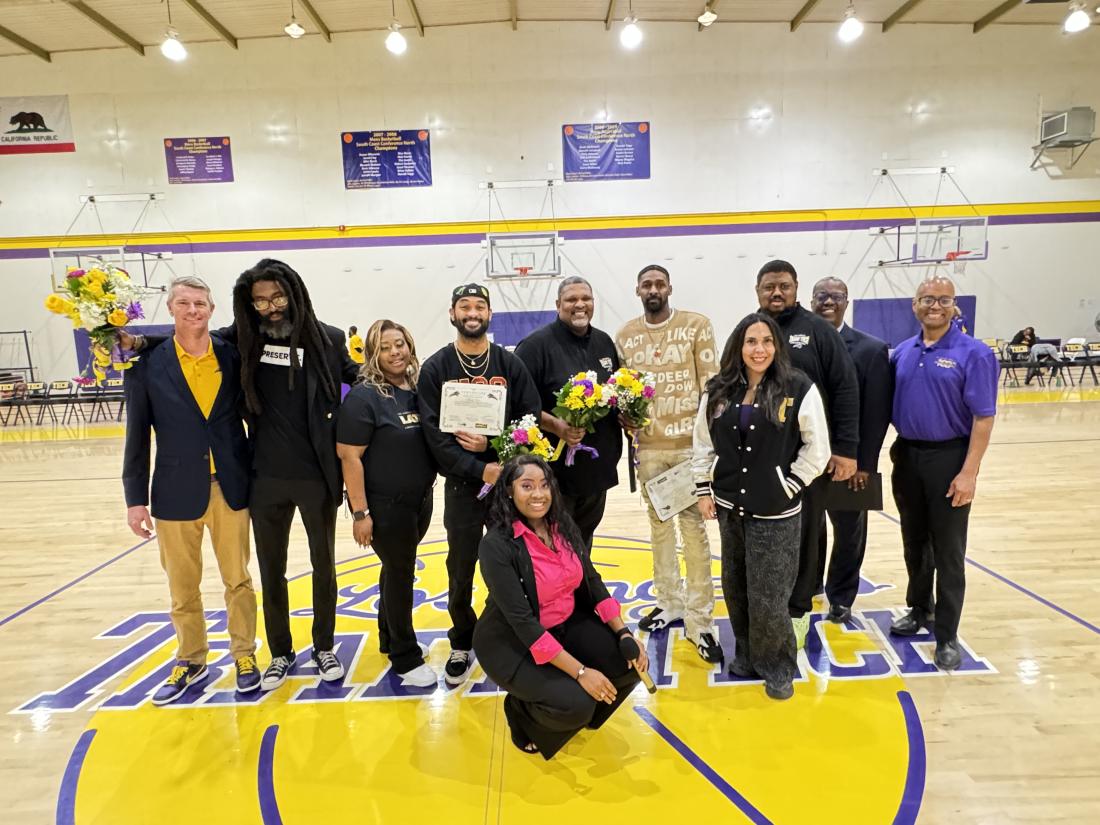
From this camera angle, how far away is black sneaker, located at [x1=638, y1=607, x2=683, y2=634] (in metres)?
3.52

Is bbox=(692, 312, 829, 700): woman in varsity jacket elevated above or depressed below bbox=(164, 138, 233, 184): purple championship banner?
below

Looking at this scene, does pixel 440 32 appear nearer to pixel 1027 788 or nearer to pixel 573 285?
pixel 573 285

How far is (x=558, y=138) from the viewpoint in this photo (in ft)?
44.4

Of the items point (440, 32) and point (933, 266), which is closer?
point (440, 32)

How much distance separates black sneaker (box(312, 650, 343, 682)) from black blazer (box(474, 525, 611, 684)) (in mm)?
1024

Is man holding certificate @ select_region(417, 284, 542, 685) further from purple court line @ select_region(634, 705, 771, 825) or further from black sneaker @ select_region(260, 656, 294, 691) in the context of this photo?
purple court line @ select_region(634, 705, 771, 825)

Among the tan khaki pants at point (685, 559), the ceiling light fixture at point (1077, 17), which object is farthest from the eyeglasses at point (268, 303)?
the ceiling light fixture at point (1077, 17)

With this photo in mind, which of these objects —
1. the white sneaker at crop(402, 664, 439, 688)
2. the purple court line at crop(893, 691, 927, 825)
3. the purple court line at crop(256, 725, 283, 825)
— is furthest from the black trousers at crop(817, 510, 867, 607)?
the purple court line at crop(256, 725, 283, 825)

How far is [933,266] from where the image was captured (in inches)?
556

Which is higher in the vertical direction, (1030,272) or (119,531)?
(1030,272)

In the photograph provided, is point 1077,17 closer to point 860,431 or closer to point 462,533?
point 860,431

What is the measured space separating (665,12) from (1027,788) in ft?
47.8

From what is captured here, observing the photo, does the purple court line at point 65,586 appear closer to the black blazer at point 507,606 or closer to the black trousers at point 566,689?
the black blazer at point 507,606

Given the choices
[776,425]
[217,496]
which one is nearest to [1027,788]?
[776,425]
